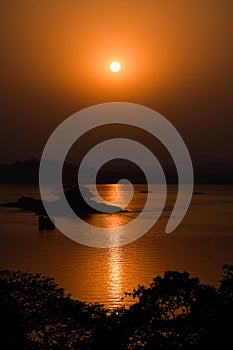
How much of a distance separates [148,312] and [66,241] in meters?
42.8

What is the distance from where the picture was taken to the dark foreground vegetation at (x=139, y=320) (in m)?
13.1

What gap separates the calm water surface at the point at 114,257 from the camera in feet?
115

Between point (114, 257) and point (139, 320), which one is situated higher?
point (139, 320)

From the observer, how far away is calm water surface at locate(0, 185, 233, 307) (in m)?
35.1

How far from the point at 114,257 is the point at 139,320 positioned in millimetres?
33633

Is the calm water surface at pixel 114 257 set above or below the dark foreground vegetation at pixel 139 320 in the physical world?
below

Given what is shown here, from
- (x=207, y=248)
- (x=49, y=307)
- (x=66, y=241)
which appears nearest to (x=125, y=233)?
(x=66, y=241)

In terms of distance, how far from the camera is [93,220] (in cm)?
7994

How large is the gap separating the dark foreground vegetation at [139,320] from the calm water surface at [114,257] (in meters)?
13.6

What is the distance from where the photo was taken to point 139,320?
14.3m

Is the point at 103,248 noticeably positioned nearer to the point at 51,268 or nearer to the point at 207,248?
the point at 207,248

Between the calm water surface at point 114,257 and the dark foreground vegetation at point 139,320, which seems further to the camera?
the calm water surface at point 114,257

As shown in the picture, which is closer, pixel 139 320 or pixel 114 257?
pixel 139 320

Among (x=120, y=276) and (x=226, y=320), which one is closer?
(x=226, y=320)
